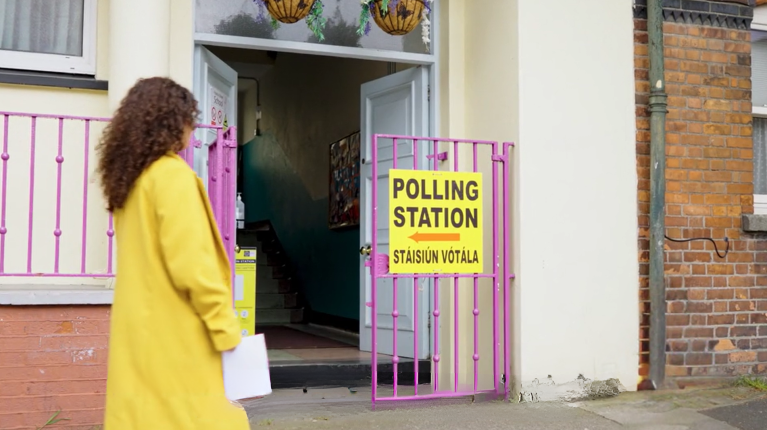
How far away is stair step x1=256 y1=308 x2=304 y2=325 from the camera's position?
419 inches

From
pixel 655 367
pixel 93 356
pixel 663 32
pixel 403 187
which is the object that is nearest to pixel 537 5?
pixel 663 32

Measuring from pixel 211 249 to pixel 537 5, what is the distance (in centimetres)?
377

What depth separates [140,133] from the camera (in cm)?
287

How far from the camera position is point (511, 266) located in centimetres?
575

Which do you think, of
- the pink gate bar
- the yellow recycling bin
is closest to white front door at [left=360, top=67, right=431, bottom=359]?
the yellow recycling bin

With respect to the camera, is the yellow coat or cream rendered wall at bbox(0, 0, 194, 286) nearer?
the yellow coat

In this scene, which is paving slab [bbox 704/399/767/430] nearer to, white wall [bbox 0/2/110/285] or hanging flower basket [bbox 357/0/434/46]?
hanging flower basket [bbox 357/0/434/46]

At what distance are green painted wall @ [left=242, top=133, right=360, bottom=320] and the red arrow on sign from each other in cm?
382

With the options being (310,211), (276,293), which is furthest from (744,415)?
(310,211)

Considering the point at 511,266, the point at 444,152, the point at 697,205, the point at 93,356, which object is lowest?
the point at 93,356

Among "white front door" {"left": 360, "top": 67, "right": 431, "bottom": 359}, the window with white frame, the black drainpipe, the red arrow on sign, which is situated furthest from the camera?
Answer: "white front door" {"left": 360, "top": 67, "right": 431, "bottom": 359}

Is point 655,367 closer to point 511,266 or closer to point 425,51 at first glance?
point 511,266

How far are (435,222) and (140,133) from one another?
292 cm

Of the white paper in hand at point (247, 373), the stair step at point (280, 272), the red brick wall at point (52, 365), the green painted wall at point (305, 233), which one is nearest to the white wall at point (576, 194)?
the red brick wall at point (52, 365)
